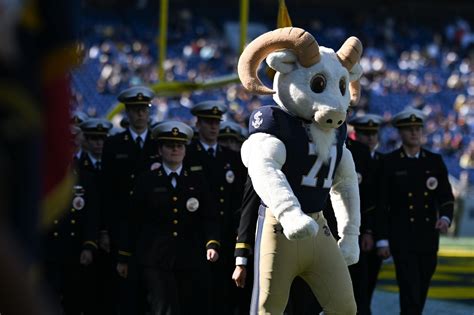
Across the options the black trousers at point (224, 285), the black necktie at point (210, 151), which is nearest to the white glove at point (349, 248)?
the black trousers at point (224, 285)

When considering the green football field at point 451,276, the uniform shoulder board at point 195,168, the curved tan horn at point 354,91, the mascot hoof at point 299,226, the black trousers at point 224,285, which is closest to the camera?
the mascot hoof at point 299,226

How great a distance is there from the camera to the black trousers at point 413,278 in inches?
333

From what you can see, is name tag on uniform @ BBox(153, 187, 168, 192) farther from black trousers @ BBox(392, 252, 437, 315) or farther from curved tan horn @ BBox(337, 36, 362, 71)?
black trousers @ BBox(392, 252, 437, 315)

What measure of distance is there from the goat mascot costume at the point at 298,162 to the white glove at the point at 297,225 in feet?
0.10

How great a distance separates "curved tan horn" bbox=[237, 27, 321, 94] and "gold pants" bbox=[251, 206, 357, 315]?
71cm

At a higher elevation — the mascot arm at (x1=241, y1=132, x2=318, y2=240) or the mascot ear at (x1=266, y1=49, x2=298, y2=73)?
the mascot ear at (x1=266, y1=49, x2=298, y2=73)

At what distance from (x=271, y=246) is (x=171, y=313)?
168 cm

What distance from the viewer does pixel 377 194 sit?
29.2 feet

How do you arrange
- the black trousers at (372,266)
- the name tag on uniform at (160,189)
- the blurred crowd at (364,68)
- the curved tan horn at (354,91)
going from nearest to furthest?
the curved tan horn at (354,91) < the name tag on uniform at (160,189) < the black trousers at (372,266) < the blurred crowd at (364,68)

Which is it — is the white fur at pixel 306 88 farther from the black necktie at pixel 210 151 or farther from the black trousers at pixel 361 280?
the black trousers at pixel 361 280

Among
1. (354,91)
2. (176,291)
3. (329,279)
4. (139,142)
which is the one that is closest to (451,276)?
(139,142)

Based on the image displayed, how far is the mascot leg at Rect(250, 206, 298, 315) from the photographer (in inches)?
226

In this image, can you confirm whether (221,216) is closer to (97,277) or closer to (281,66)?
(97,277)

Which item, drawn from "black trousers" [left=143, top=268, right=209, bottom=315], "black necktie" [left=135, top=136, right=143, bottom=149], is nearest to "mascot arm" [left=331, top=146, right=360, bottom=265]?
"black trousers" [left=143, top=268, right=209, bottom=315]
